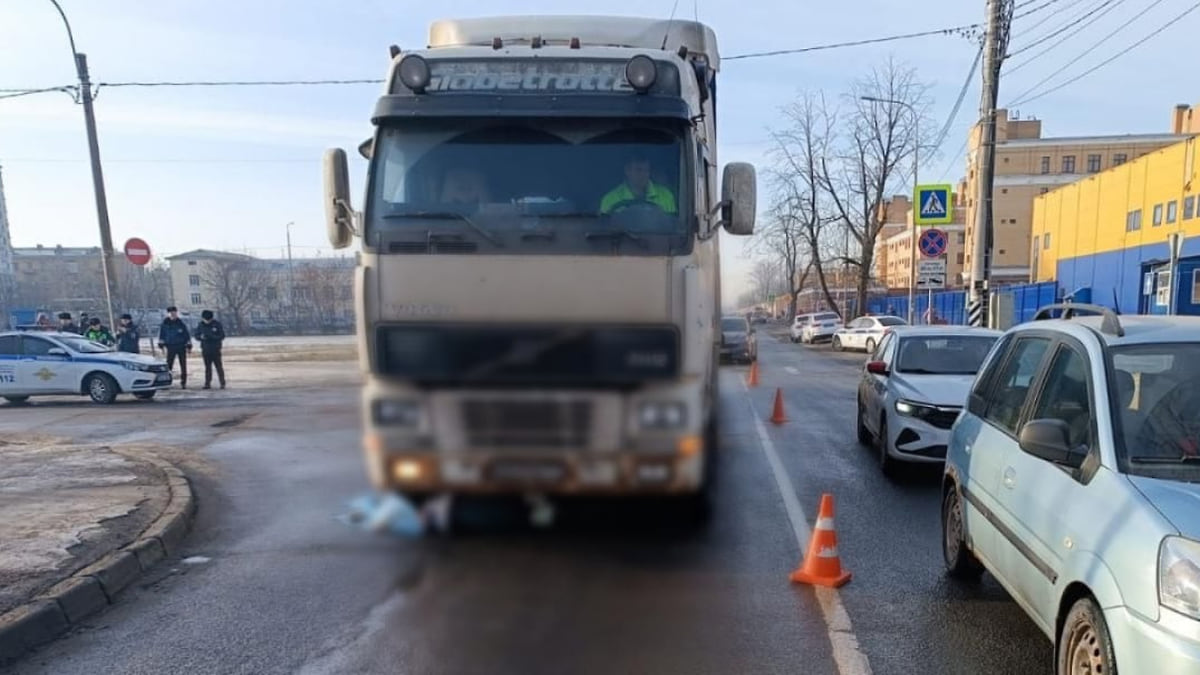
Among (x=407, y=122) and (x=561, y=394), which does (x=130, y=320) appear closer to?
(x=407, y=122)

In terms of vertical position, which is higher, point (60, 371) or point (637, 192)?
point (637, 192)

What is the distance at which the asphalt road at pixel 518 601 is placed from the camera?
11.2ft

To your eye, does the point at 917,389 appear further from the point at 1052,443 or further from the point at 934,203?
the point at 934,203

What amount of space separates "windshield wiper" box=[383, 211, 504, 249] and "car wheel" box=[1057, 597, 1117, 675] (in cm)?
269

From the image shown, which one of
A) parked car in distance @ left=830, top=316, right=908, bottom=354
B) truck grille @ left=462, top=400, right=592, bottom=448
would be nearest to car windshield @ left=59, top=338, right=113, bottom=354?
truck grille @ left=462, top=400, right=592, bottom=448

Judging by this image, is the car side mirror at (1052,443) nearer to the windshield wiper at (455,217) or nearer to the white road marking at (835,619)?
the white road marking at (835,619)

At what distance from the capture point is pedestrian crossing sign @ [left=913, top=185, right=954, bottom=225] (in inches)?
637

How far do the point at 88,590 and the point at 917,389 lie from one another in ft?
22.4

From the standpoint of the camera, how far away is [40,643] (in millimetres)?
3752

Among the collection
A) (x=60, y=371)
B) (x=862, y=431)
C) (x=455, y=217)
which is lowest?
(x=862, y=431)

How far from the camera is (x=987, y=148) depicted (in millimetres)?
13656

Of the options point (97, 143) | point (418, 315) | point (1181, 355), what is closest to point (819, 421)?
point (1181, 355)

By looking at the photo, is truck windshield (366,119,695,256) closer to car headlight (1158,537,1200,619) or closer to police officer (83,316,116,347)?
car headlight (1158,537,1200,619)

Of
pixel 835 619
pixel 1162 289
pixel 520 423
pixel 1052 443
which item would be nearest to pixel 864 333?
pixel 1162 289
